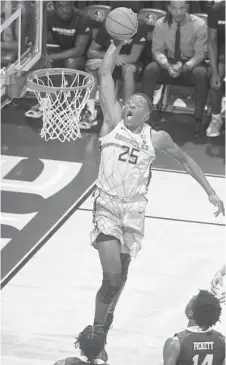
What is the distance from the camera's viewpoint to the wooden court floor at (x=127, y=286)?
26.6 ft

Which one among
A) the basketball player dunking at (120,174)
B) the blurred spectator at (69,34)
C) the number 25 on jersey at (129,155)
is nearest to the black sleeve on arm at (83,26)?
the blurred spectator at (69,34)

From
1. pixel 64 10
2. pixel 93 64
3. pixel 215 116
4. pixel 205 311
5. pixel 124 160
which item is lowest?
pixel 215 116

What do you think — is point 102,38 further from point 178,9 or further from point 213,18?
point 213,18

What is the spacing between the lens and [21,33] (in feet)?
31.9

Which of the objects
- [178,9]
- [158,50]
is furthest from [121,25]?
[158,50]

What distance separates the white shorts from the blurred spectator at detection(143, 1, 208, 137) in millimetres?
4641

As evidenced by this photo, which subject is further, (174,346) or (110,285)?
(110,285)

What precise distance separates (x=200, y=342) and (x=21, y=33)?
14.7 feet

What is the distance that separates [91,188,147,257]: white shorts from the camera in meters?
7.51

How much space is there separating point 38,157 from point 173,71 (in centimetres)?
185

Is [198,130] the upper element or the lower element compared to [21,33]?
lower

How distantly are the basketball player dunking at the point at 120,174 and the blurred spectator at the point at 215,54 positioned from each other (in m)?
4.63

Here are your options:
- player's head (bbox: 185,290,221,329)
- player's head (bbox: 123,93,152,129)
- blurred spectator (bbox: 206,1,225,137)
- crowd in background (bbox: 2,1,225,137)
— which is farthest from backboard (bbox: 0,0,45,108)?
player's head (bbox: 185,290,221,329)

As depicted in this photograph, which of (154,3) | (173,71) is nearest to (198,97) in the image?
(173,71)
